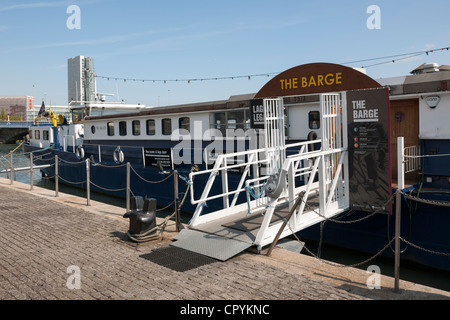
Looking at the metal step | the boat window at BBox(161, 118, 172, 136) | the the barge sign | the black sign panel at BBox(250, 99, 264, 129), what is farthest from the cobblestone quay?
the boat window at BBox(161, 118, 172, 136)

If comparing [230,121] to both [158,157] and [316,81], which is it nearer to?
[158,157]

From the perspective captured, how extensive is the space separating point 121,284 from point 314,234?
250 inches

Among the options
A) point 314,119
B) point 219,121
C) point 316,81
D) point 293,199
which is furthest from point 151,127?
point 293,199

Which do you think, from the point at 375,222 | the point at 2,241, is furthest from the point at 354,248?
the point at 2,241

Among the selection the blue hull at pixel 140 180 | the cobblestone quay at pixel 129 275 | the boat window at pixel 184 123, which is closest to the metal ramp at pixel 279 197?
the cobblestone quay at pixel 129 275

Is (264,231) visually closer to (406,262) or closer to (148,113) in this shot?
(406,262)

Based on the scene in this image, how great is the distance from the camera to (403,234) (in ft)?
28.8

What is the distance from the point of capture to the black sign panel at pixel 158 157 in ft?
48.2

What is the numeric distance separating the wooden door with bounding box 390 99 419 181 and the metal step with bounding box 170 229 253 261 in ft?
17.4

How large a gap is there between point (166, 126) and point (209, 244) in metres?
9.84

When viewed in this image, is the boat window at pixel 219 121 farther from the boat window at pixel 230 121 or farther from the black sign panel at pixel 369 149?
the black sign panel at pixel 369 149

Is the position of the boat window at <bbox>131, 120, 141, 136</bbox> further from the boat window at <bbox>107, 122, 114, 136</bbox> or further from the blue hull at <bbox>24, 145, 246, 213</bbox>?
the boat window at <bbox>107, 122, 114, 136</bbox>

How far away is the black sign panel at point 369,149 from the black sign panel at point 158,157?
27.4ft

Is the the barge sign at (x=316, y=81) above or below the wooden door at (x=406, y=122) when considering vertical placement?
above
